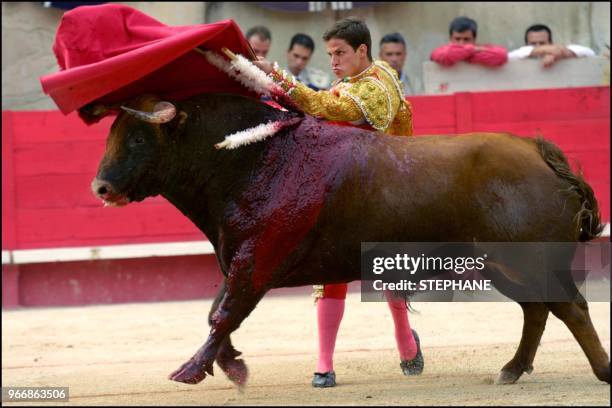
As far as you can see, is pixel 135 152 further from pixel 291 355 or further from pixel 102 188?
pixel 291 355

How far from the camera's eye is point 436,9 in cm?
904

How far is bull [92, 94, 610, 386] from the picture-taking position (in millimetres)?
3760

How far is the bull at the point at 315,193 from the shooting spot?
376 centimetres

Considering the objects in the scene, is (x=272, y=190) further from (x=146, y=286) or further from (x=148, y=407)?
(x=146, y=286)

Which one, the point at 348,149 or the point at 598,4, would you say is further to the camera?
the point at 598,4

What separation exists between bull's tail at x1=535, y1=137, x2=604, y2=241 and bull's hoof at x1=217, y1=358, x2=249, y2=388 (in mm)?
1228

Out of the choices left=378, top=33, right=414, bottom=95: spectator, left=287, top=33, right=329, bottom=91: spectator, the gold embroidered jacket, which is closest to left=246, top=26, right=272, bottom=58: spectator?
left=287, top=33, right=329, bottom=91: spectator

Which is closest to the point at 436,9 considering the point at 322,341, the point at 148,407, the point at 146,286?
the point at 146,286

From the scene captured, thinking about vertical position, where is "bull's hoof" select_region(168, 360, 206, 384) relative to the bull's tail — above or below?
below

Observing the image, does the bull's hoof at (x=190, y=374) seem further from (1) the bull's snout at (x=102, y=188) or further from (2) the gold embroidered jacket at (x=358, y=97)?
(2) the gold embroidered jacket at (x=358, y=97)

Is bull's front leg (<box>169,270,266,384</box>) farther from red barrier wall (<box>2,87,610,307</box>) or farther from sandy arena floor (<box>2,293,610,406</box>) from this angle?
red barrier wall (<box>2,87,610,307</box>)

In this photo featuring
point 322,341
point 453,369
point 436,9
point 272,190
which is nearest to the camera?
point 272,190

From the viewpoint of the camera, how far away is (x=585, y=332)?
3.86m

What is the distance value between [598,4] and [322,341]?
5834 millimetres
